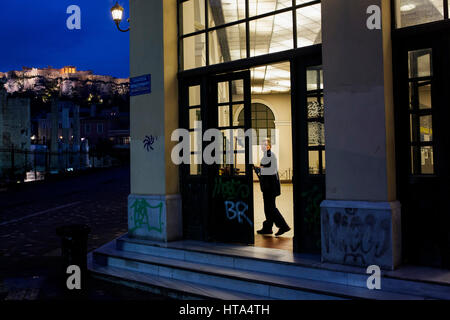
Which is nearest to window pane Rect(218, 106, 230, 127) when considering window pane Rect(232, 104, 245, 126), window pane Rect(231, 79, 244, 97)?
window pane Rect(232, 104, 245, 126)

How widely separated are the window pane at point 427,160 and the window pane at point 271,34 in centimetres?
224

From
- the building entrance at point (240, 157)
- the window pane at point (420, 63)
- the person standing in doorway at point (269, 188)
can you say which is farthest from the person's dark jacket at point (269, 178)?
the window pane at point (420, 63)

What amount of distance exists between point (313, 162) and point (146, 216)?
121 inches

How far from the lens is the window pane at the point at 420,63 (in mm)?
4703

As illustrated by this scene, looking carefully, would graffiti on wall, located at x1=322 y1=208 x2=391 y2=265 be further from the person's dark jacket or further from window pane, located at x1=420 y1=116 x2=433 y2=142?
the person's dark jacket

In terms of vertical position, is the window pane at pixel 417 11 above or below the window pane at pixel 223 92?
above

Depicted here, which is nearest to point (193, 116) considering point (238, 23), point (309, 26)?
point (238, 23)

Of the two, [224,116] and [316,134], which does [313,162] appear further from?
[224,116]

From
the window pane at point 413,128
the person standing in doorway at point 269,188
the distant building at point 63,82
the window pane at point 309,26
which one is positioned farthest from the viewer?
the distant building at point 63,82

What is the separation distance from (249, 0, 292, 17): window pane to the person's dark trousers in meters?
3.11

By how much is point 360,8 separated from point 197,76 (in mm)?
2936

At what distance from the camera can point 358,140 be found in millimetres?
4773

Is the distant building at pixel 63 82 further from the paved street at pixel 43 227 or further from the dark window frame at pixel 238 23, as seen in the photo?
the dark window frame at pixel 238 23
